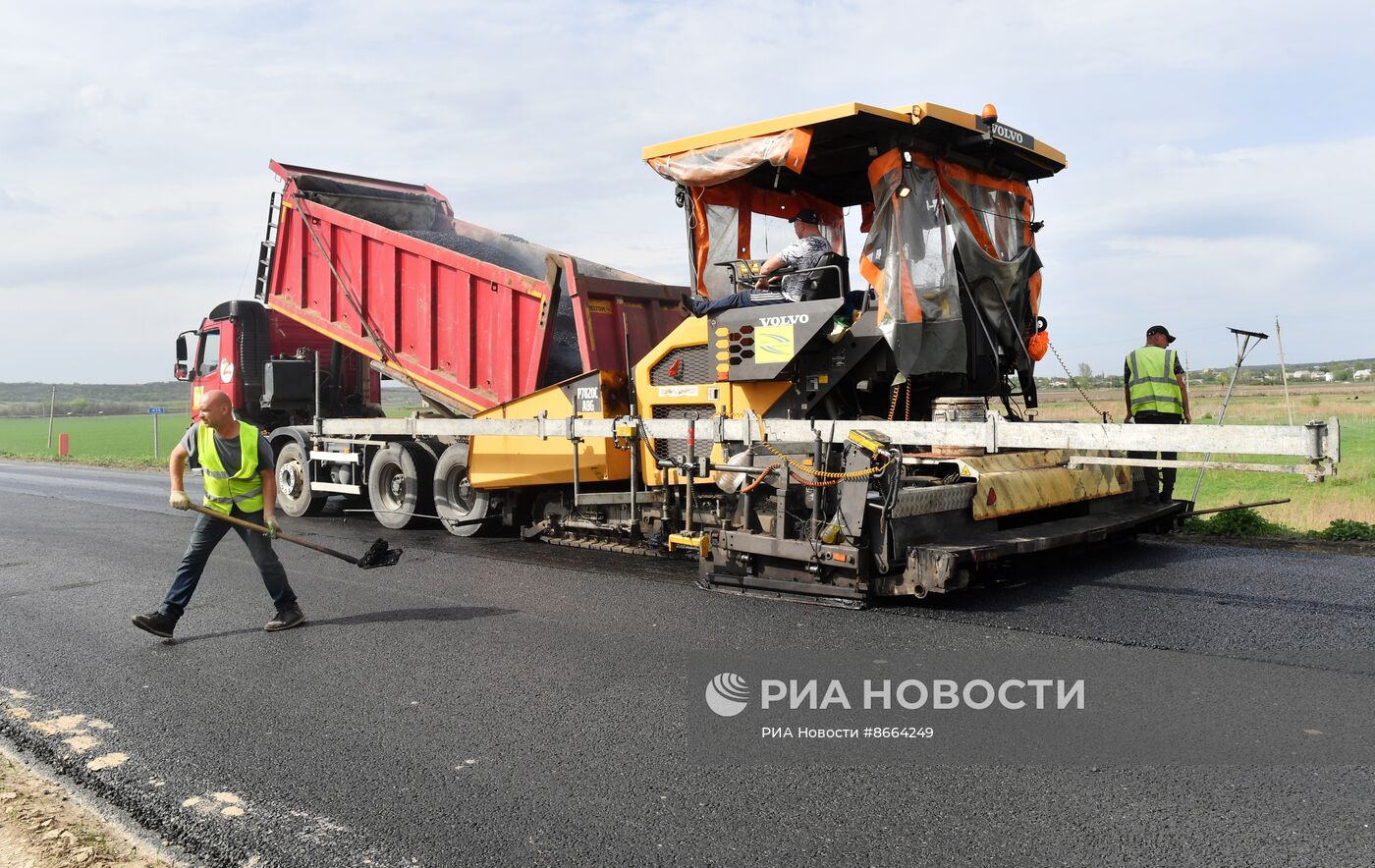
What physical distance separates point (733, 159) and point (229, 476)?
135 inches

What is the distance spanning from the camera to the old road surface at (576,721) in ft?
9.28

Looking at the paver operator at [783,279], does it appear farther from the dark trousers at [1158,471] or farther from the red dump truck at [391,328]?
the dark trousers at [1158,471]

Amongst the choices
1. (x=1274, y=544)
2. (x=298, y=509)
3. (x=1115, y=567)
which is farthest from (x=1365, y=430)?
(x=298, y=509)

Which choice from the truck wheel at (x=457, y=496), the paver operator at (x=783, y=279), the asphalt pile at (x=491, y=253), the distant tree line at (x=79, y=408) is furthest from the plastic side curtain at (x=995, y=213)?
the distant tree line at (x=79, y=408)

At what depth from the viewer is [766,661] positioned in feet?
14.9

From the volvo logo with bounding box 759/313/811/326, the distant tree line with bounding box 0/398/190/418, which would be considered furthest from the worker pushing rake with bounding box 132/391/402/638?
the distant tree line with bounding box 0/398/190/418

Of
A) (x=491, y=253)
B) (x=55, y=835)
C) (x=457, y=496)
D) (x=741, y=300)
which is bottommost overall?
(x=55, y=835)

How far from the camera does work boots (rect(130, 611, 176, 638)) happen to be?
A: 5.20 metres

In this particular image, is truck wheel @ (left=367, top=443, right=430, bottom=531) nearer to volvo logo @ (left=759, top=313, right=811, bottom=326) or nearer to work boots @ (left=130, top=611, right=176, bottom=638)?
work boots @ (left=130, top=611, right=176, bottom=638)

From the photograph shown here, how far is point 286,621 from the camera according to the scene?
5473mm

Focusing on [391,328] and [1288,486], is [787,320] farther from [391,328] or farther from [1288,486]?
[1288,486]

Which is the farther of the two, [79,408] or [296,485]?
[79,408]

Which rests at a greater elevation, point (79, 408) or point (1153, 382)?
point (79, 408)

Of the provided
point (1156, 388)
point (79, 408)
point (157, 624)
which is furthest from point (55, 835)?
point (79, 408)
